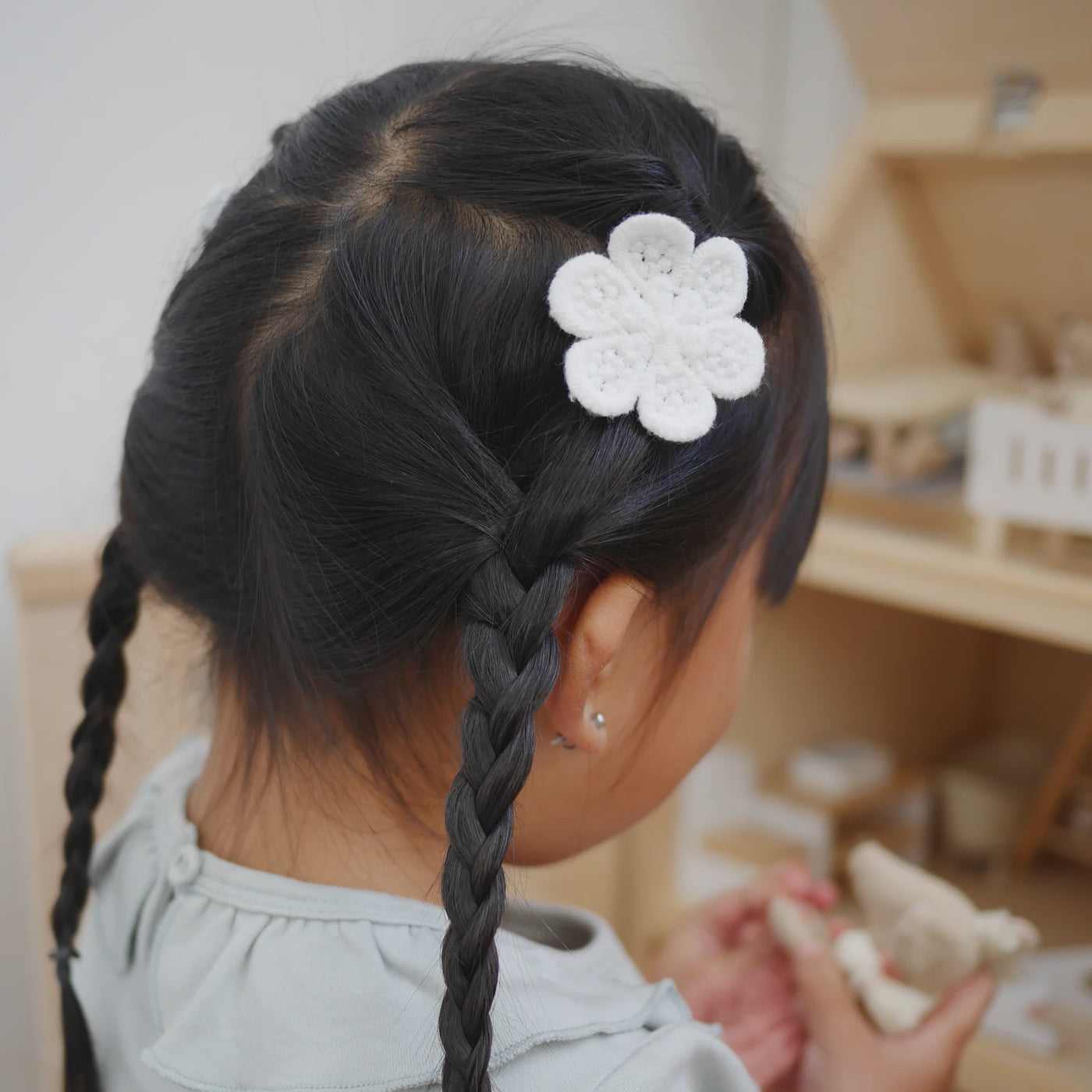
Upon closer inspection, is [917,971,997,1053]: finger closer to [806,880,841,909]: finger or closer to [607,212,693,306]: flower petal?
[806,880,841,909]: finger

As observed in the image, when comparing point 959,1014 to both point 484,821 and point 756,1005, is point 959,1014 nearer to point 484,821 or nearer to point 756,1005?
point 756,1005

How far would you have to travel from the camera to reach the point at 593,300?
0.42 meters

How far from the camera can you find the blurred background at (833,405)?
2.63ft

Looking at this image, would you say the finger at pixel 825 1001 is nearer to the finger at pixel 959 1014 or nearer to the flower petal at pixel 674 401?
the finger at pixel 959 1014

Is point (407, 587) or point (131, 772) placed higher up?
point (407, 587)

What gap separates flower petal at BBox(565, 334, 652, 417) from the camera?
421 millimetres

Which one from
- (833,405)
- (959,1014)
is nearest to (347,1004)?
(959,1014)

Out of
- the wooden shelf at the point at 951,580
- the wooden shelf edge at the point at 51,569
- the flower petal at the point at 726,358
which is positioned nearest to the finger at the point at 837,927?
the wooden shelf at the point at 951,580

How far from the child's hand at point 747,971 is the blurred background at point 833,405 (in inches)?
8.1

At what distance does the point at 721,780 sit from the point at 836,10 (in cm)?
69

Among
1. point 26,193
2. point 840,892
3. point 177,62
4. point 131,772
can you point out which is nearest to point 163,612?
point 131,772

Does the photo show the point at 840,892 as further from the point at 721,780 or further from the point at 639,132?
the point at 639,132

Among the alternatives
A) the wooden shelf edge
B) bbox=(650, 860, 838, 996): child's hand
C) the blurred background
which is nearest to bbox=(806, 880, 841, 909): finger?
bbox=(650, 860, 838, 996): child's hand

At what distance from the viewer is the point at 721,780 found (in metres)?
1.04
